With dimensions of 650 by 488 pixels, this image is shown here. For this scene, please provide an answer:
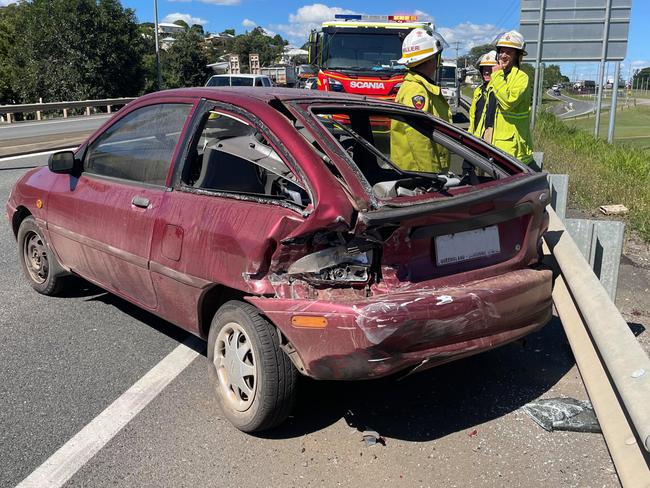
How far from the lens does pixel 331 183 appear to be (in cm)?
298

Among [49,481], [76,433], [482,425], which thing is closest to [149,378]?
[76,433]

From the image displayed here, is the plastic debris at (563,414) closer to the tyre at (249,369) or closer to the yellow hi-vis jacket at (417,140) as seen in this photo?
the tyre at (249,369)

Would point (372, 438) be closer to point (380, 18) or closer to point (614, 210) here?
point (614, 210)

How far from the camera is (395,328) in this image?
9.24 ft

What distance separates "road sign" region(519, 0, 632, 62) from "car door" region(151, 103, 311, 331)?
48.9 feet

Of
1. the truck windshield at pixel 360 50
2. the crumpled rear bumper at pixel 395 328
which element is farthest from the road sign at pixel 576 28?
the crumpled rear bumper at pixel 395 328

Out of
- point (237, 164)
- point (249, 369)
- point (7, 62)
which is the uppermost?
point (7, 62)

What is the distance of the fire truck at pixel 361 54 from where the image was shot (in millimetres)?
14383

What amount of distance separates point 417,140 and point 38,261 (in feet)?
10.5

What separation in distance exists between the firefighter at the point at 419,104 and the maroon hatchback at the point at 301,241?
279 mm

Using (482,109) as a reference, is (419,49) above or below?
above

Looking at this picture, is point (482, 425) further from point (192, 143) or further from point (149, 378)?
point (192, 143)

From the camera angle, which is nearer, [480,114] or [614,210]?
[480,114]

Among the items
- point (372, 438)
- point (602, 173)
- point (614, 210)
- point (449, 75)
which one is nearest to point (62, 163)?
point (372, 438)
